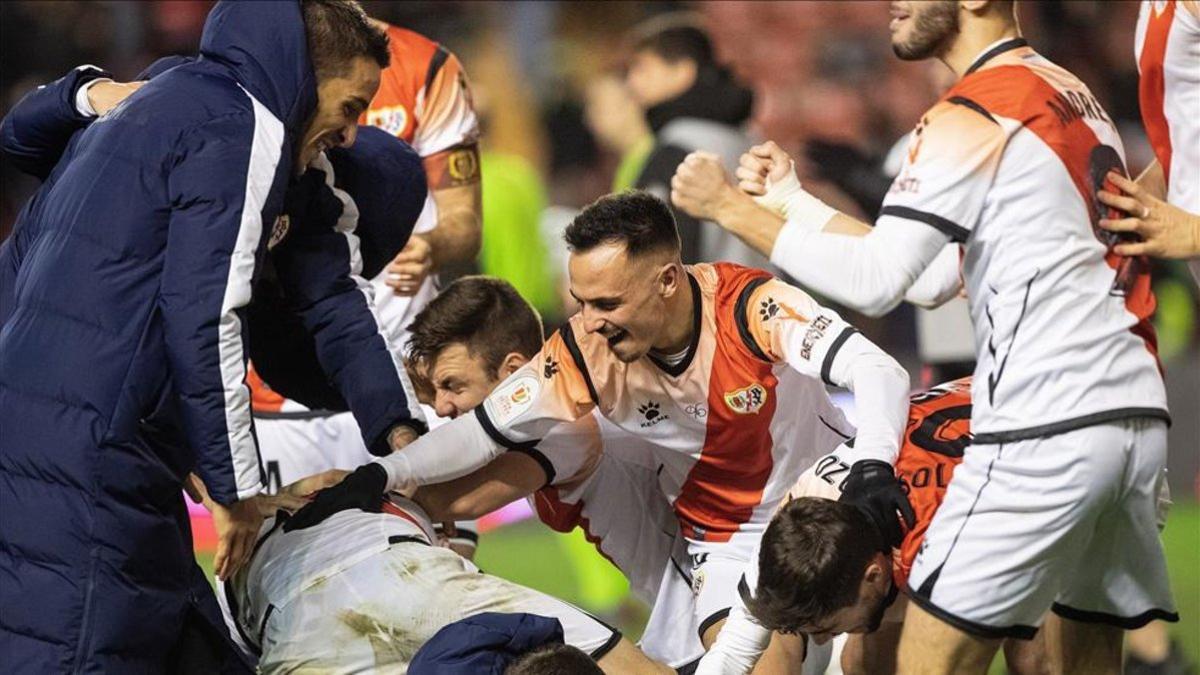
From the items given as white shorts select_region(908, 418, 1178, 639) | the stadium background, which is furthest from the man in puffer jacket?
the stadium background

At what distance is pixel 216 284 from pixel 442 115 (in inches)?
104

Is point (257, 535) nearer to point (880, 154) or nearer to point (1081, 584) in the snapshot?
point (1081, 584)

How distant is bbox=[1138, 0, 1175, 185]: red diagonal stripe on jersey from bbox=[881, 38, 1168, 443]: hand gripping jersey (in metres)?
0.81

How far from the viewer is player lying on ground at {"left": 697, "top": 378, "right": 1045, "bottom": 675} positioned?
158 inches

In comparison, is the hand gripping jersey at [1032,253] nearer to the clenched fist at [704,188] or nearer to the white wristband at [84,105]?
the clenched fist at [704,188]

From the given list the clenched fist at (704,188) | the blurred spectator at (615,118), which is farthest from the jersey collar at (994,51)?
the blurred spectator at (615,118)

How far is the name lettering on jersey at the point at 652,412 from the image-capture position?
4.76 meters

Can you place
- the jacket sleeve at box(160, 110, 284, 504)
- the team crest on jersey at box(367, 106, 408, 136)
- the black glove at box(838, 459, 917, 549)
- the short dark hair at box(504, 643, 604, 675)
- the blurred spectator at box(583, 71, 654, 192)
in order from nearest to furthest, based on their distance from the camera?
the short dark hair at box(504, 643, 604, 675), the jacket sleeve at box(160, 110, 284, 504), the black glove at box(838, 459, 917, 549), the team crest on jersey at box(367, 106, 408, 136), the blurred spectator at box(583, 71, 654, 192)

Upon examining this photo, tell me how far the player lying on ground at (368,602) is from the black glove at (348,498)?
4 cm

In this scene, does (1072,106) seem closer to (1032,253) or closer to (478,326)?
(1032,253)

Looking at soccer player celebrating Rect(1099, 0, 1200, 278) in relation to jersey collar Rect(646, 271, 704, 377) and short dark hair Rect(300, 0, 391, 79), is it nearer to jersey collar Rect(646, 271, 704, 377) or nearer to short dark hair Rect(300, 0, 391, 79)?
jersey collar Rect(646, 271, 704, 377)

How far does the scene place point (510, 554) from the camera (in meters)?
9.07

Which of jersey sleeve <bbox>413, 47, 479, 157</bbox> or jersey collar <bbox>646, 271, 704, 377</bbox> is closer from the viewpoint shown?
jersey collar <bbox>646, 271, 704, 377</bbox>

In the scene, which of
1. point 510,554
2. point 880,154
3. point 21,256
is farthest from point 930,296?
point 880,154
